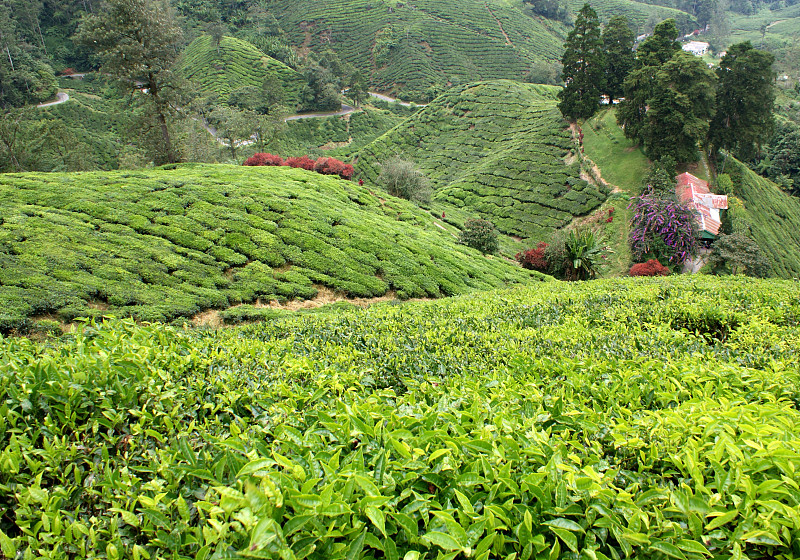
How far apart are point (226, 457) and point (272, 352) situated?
2836 mm

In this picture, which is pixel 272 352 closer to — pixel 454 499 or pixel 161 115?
pixel 454 499

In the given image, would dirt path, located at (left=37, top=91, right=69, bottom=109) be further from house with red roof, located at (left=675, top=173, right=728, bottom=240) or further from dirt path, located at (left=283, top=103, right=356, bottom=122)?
house with red roof, located at (left=675, top=173, right=728, bottom=240)

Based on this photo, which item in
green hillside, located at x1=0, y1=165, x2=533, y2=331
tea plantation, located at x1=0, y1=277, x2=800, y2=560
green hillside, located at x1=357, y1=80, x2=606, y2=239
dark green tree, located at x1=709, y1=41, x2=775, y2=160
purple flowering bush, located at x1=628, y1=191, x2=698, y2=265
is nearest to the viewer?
tea plantation, located at x1=0, y1=277, x2=800, y2=560

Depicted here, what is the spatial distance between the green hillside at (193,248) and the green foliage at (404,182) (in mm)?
8476

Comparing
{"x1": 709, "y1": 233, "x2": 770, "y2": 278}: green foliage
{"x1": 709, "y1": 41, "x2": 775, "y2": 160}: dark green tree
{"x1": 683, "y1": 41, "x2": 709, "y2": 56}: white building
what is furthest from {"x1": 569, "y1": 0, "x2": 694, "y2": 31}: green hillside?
{"x1": 709, "y1": 233, "x2": 770, "y2": 278}: green foliage

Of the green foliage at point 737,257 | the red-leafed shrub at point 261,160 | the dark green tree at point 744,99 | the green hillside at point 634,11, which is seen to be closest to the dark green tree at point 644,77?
the dark green tree at point 744,99

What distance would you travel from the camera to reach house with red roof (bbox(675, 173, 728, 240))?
26.0m

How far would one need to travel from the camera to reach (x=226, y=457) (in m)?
2.42

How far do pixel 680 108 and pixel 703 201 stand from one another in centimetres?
680

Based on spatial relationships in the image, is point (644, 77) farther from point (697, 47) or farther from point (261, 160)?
point (697, 47)

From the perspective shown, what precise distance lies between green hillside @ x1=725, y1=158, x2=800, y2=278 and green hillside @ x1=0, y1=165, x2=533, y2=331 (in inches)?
859

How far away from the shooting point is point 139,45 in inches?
771

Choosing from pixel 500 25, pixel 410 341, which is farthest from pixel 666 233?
pixel 500 25

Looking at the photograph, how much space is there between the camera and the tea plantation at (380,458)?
2.09m
